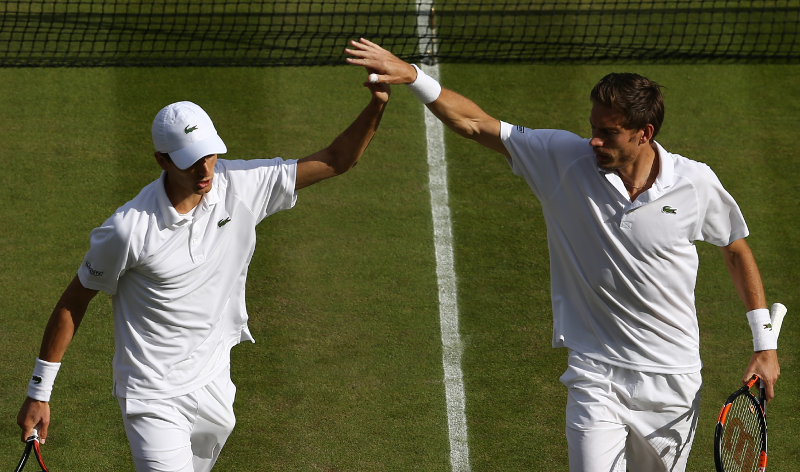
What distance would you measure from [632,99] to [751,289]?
120 cm

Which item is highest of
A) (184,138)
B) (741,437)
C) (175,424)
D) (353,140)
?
(353,140)

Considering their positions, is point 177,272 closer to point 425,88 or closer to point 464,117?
point 425,88

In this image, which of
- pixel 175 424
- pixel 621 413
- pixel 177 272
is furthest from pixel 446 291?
pixel 177 272

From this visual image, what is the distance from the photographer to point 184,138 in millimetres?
4285

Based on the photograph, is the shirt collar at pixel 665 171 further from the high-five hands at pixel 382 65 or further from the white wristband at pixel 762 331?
the high-five hands at pixel 382 65

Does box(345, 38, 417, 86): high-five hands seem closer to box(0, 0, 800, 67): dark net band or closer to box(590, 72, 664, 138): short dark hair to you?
Result: box(590, 72, 664, 138): short dark hair

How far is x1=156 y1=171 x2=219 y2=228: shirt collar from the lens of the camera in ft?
14.5

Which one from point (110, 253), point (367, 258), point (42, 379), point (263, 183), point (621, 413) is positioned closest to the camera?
point (110, 253)

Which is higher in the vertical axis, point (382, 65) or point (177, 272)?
point (382, 65)

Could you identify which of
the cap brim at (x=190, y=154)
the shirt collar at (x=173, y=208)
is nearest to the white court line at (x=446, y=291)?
the shirt collar at (x=173, y=208)

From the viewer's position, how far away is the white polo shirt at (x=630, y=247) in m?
4.59

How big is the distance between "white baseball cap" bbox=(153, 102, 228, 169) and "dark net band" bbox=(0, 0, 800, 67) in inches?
244

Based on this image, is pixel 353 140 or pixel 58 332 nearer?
pixel 58 332

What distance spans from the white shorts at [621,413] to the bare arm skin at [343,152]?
4.90ft
